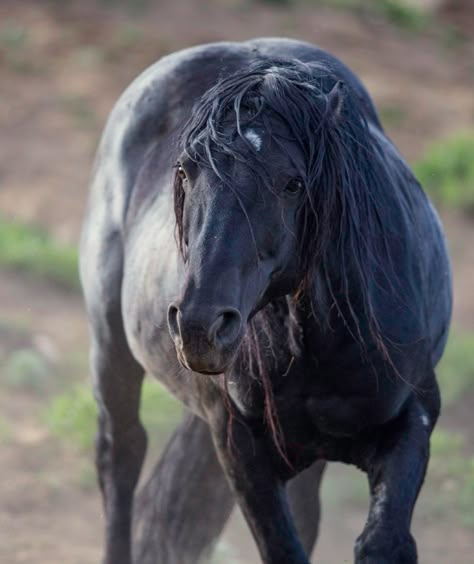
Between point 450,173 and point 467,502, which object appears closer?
point 467,502

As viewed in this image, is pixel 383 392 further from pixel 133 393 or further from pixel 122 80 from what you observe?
pixel 122 80

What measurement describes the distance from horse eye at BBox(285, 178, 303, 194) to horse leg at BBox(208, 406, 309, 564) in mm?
847

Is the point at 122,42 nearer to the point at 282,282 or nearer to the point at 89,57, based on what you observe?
the point at 89,57

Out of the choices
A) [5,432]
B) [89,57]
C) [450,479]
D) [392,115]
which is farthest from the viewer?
[89,57]

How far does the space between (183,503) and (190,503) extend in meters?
0.03

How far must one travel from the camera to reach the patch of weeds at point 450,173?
9188mm

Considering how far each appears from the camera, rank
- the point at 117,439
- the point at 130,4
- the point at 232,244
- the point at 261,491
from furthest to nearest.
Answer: the point at 130,4
the point at 117,439
the point at 261,491
the point at 232,244

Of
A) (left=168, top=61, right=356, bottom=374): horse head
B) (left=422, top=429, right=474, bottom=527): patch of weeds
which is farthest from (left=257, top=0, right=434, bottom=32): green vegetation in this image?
(left=168, top=61, right=356, bottom=374): horse head

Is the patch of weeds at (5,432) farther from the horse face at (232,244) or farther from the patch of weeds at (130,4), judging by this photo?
the patch of weeds at (130,4)

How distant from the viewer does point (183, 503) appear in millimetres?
4703

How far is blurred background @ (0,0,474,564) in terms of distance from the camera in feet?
→ 18.7

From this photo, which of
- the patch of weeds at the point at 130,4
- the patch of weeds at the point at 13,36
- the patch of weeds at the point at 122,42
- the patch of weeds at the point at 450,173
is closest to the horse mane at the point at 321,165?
the patch of weeds at the point at 450,173

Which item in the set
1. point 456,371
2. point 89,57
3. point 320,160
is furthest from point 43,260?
point 320,160

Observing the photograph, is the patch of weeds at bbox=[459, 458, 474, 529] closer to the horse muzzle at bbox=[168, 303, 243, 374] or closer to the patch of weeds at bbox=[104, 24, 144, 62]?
the horse muzzle at bbox=[168, 303, 243, 374]
